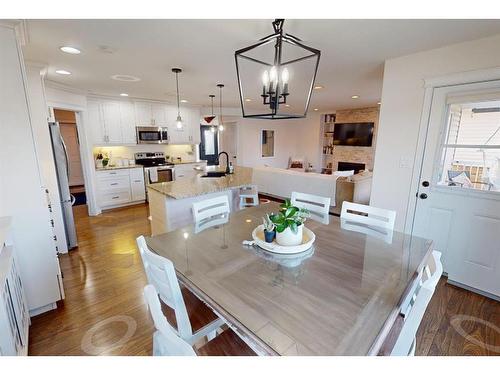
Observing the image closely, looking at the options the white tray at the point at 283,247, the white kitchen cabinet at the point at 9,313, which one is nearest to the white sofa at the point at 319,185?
the white tray at the point at 283,247

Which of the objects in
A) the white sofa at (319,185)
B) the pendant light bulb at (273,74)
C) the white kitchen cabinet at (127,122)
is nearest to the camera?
the pendant light bulb at (273,74)

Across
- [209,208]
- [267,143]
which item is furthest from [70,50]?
[267,143]

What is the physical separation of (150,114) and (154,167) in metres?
1.23

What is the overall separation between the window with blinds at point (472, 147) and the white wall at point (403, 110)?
290 mm

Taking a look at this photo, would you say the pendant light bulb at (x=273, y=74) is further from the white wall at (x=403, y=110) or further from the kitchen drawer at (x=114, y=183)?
the kitchen drawer at (x=114, y=183)

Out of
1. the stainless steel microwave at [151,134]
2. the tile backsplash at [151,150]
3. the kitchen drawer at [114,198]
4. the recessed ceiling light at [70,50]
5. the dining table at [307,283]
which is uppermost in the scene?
the recessed ceiling light at [70,50]

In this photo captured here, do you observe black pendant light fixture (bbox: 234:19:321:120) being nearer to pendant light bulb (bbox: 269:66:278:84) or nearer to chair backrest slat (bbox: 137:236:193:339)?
pendant light bulb (bbox: 269:66:278:84)

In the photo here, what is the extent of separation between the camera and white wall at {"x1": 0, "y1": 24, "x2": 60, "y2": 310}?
172cm

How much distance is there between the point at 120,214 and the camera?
4.72 m

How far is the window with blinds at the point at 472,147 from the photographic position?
2.16m

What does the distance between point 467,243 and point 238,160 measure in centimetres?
601

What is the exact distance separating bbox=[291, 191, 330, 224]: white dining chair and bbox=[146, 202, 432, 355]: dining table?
35 centimetres

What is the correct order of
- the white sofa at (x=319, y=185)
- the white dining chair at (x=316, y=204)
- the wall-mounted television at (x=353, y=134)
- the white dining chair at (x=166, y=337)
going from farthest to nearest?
the wall-mounted television at (x=353, y=134), the white sofa at (x=319, y=185), the white dining chair at (x=316, y=204), the white dining chair at (x=166, y=337)
